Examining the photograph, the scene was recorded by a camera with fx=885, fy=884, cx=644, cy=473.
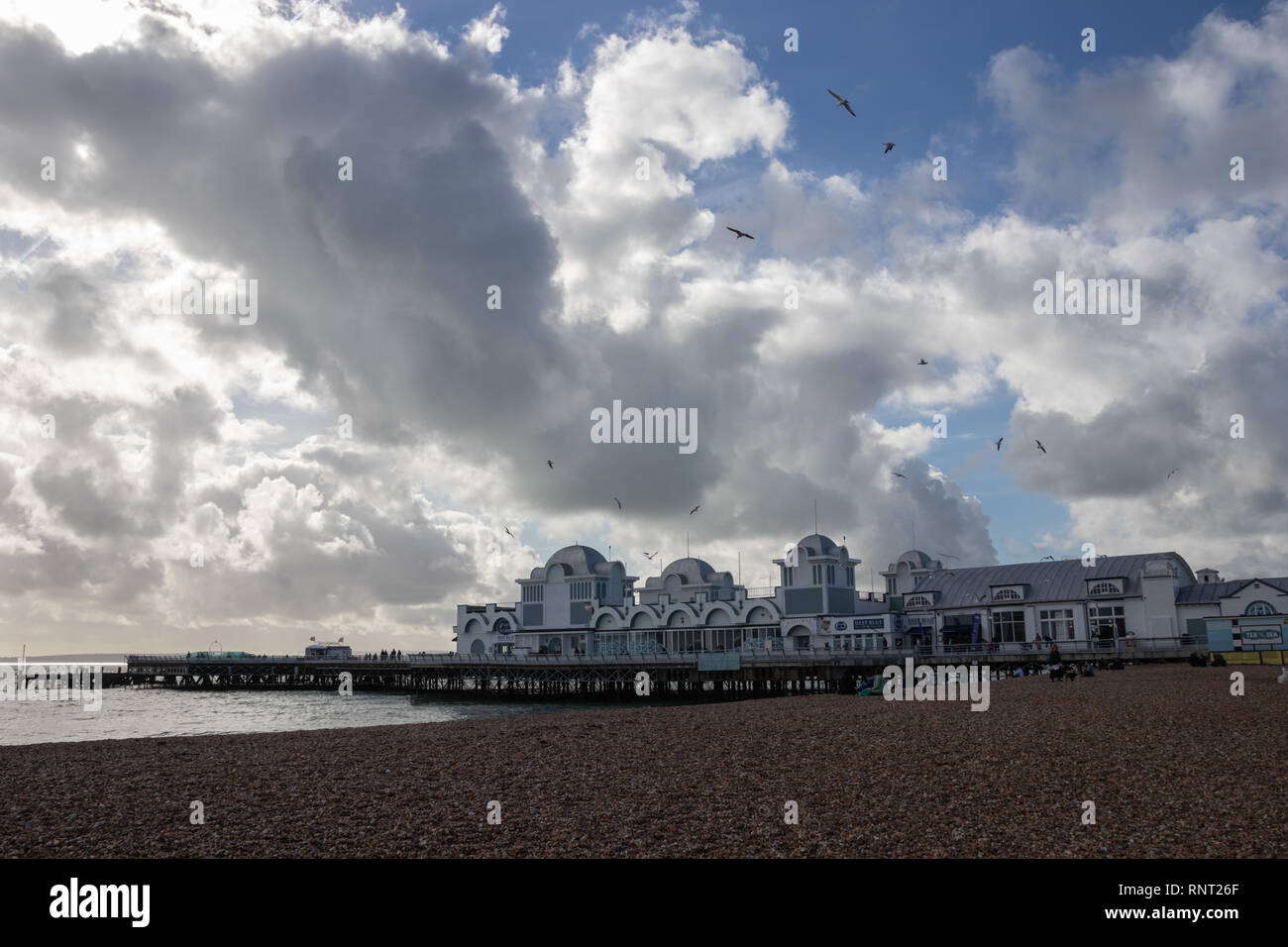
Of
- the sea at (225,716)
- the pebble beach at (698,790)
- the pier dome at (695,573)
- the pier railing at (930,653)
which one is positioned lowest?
the sea at (225,716)

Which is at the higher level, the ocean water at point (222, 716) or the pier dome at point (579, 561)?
the pier dome at point (579, 561)

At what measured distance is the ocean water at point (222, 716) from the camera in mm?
39594

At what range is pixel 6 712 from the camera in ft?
182

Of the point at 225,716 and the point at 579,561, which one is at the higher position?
the point at 579,561

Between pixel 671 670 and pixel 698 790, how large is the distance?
2140 inches

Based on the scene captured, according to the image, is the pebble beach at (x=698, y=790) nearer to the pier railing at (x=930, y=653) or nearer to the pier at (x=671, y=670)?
the pier railing at (x=930, y=653)

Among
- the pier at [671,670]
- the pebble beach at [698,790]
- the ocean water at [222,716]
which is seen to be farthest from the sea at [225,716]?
the pebble beach at [698,790]

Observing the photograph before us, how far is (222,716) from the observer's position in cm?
5297

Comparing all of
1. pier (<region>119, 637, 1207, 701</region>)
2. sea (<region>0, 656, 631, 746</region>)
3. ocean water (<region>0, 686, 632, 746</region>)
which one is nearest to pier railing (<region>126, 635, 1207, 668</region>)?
pier (<region>119, 637, 1207, 701</region>)

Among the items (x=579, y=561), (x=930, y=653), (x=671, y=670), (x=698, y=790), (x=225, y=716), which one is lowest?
(x=225, y=716)

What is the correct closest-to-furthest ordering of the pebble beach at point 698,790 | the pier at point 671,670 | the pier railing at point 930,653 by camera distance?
the pebble beach at point 698,790
the pier railing at point 930,653
the pier at point 671,670

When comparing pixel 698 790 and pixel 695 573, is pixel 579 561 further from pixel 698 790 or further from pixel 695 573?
pixel 698 790

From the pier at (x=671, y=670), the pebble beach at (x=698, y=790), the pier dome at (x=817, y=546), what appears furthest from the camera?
the pier dome at (x=817, y=546)

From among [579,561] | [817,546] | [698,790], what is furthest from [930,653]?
[698,790]
